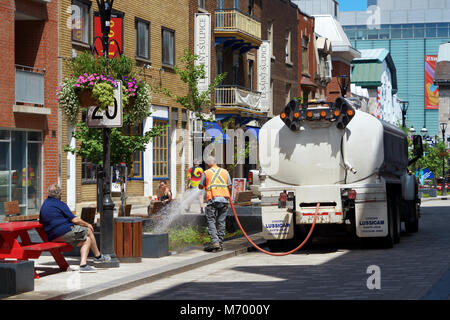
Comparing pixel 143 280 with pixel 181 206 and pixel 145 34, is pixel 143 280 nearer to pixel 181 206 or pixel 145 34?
pixel 181 206

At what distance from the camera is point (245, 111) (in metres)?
42.2

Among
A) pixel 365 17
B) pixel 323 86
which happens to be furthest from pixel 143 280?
pixel 365 17

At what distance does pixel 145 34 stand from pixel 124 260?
21463 mm

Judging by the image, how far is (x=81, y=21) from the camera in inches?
1160

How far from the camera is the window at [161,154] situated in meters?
35.4

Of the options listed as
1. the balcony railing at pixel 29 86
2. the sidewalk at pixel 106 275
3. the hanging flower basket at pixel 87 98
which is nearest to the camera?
the sidewalk at pixel 106 275

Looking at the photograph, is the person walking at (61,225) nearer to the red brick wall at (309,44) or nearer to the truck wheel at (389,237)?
the truck wheel at (389,237)

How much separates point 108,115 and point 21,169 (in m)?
13.3

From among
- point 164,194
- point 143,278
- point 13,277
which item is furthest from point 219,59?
point 13,277

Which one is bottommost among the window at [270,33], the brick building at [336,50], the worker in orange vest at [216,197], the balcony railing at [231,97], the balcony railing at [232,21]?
the worker in orange vest at [216,197]

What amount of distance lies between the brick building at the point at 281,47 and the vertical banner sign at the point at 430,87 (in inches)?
4774

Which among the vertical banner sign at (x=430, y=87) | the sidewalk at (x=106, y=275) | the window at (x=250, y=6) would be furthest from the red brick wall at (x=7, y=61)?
the vertical banner sign at (x=430, y=87)

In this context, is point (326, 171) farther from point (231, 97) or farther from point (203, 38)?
point (231, 97)
